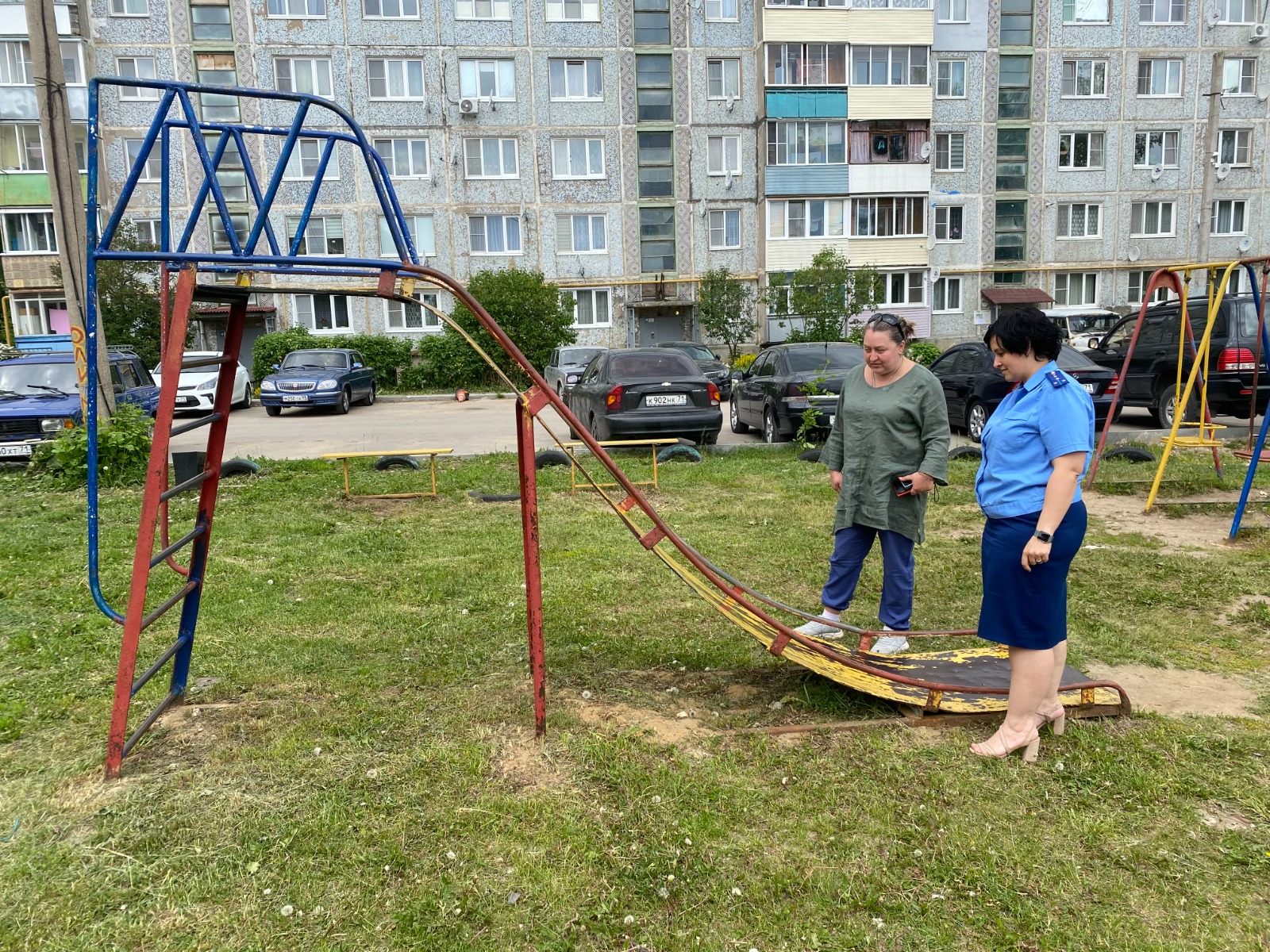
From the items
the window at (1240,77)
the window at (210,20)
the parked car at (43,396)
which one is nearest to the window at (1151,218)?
the window at (1240,77)

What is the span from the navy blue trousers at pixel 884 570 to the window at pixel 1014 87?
39.7m

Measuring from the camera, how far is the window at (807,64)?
122 feet

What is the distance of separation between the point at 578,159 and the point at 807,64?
31.7ft

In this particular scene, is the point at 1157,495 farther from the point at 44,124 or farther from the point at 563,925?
the point at 44,124

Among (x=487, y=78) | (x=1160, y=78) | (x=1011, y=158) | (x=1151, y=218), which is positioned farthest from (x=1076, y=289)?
(x=487, y=78)

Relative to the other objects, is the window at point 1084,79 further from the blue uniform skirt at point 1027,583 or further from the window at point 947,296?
the blue uniform skirt at point 1027,583

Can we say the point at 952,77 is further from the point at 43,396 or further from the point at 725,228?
the point at 43,396

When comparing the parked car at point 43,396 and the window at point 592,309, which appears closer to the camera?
the parked car at point 43,396

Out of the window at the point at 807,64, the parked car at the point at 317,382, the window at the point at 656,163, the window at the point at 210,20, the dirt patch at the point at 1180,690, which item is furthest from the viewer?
the window at the point at 656,163

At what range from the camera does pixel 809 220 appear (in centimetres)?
3784

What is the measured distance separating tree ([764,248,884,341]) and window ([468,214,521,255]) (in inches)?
444

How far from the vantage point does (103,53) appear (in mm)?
35812

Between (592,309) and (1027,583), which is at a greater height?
(592,309)

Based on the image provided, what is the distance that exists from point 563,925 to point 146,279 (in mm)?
37100
